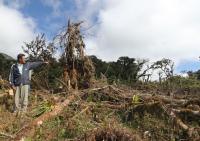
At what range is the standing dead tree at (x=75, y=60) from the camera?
11727mm

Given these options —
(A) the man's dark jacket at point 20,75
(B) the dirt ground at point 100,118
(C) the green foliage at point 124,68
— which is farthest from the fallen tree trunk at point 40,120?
(C) the green foliage at point 124,68

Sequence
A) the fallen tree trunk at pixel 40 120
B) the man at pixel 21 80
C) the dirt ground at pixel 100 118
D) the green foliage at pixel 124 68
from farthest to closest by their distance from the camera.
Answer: the green foliage at pixel 124 68
the man at pixel 21 80
the dirt ground at pixel 100 118
the fallen tree trunk at pixel 40 120

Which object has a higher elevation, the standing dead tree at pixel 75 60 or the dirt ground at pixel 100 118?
the standing dead tree at pixel 75 60

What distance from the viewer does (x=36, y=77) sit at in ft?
40.4

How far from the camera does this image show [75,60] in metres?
11.9

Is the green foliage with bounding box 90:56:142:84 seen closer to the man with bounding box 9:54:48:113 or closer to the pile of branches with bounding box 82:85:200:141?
the pile of branches with bounding box 82:85:200:141

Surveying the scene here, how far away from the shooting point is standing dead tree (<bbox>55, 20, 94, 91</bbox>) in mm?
11727

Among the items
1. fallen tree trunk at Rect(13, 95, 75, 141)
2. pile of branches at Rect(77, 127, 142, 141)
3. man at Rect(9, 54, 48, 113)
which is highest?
man at Rect(9, 54, 48, 113)

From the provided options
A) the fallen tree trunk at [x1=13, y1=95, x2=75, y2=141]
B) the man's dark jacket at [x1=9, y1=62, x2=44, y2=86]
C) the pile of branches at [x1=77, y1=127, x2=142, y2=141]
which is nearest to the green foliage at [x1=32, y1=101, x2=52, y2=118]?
the fallen tree trunk at [x1=13, y1=95, x2=75, y2=141]

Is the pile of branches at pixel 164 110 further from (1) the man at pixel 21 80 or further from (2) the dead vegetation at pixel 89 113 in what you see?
(1) the man at pixel 21 80

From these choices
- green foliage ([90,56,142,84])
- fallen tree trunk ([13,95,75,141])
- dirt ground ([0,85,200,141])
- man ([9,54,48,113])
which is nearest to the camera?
fallen tree trunk ([13,95,75,141])

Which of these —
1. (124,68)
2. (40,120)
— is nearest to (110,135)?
(40,120)

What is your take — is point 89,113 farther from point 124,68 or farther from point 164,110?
point 124,68

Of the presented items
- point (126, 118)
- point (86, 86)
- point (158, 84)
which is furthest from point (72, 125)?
point (158, 84)
